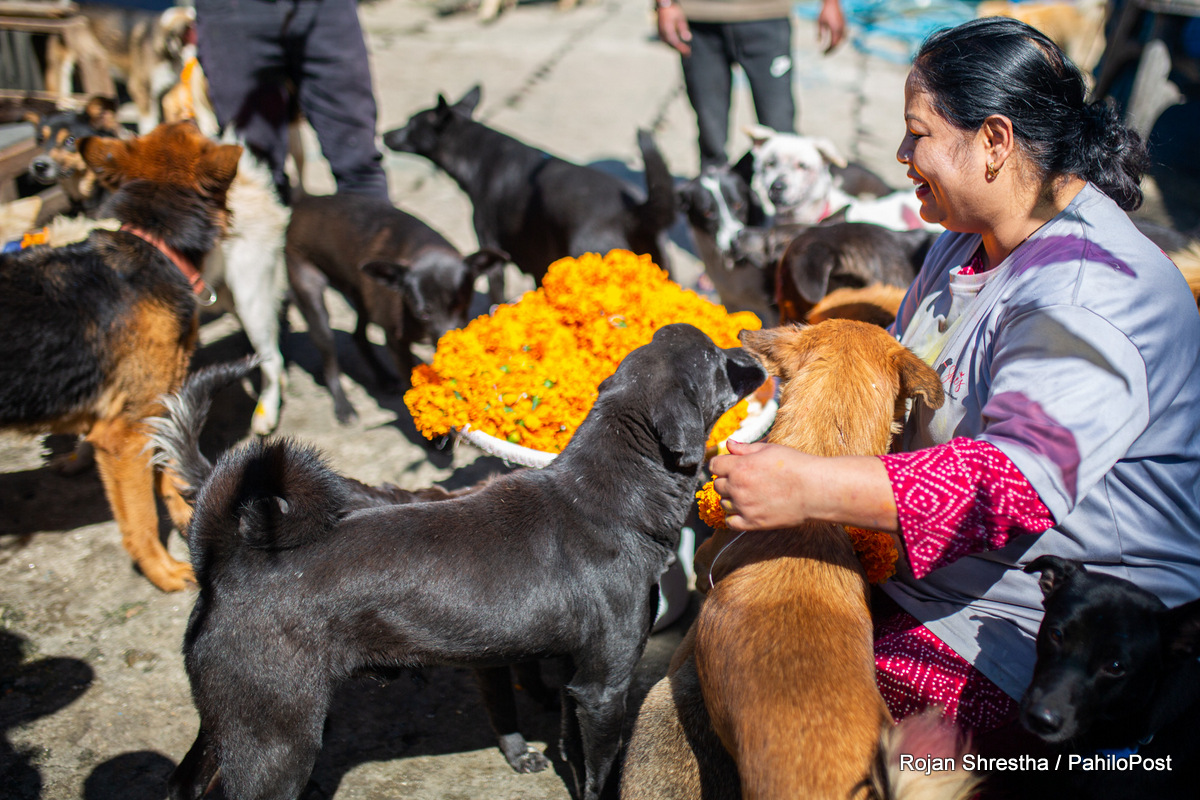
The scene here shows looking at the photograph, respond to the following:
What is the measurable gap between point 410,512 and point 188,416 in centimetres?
81

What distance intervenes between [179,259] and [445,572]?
2.44 metres

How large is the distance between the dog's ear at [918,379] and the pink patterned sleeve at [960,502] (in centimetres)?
27

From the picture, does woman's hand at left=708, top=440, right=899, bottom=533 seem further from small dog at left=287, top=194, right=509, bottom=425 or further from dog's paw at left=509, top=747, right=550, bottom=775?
small dog at left=287, top=194, right=509, bottom=425

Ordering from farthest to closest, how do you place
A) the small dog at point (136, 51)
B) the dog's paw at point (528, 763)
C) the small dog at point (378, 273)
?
the small dog at point (136, 51) < the small dog at point (378, 273) < the dog's paw at point (528, 763)

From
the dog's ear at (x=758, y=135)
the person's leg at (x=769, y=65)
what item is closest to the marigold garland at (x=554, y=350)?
the dog's ear at (x=758, y=135)

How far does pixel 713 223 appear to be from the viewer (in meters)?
5.22

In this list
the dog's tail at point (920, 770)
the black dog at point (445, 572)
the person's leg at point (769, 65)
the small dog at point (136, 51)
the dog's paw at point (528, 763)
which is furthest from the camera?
the small dog at point (136, 51)

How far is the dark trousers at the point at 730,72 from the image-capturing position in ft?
17.4

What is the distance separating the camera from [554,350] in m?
2.84

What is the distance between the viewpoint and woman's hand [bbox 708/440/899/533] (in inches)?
65.9

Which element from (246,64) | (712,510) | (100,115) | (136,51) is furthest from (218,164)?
(136,51)

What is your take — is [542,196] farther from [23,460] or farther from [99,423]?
[23,460]

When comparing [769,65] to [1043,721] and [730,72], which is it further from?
[1043,721]

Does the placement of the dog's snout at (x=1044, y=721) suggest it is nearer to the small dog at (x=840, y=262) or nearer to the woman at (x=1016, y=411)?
the woman at (x=1016, y=411)
